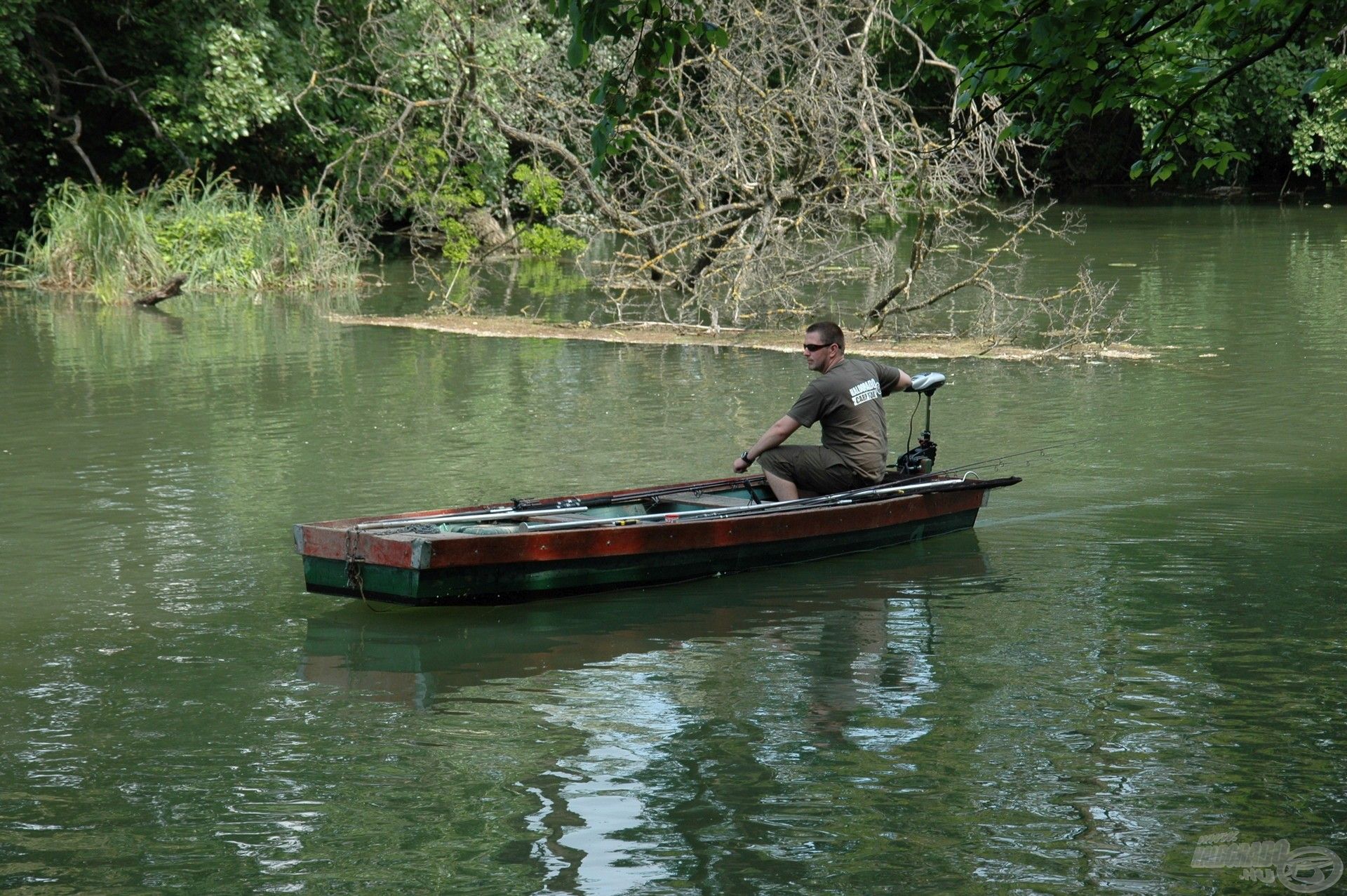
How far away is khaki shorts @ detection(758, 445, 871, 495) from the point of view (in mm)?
10047

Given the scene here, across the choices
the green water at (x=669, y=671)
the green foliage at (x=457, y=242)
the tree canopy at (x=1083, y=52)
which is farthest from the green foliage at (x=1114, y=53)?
the green foliage at (x=457, y=242)

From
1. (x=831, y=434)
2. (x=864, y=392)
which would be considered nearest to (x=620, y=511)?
(x=831, y=434)

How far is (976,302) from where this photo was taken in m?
21.9

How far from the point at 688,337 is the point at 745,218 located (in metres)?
1.68

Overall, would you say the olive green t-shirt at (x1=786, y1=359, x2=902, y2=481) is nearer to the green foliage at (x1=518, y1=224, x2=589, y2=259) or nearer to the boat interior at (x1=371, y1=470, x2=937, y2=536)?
the boat interior at (x1=371, y1=470, x2=937, y2=536)

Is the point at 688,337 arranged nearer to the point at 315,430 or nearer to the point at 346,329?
the point at 346,329

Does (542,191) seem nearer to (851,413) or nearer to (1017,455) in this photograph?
(1017,455)

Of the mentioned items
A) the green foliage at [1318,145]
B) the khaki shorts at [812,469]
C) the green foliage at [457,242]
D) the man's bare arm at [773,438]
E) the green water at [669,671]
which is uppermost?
the green foliage at [1318,145]

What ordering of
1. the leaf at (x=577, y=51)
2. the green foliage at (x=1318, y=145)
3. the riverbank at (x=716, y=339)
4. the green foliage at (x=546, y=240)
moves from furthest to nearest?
the green foliage at (x=1318, y=145), the green foliage at (x=546, y=240), the riverbank at (x=716, y=339), the leaf at (x=577, y=51)

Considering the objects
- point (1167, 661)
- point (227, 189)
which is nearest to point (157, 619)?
point (1167, 661)

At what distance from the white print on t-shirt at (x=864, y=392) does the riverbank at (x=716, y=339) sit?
7.17 m

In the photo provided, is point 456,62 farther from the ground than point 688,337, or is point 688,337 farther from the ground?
point 456,62

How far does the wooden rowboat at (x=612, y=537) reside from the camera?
828 centimetres

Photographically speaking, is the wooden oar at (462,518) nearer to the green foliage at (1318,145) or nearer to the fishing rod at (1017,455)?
the fishing rod at (1017,455)
